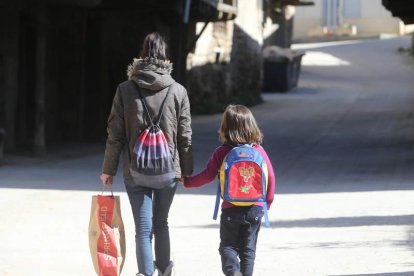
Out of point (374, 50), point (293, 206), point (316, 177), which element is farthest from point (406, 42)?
point (293, 206)

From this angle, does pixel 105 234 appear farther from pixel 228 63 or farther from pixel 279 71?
pixel 279 71

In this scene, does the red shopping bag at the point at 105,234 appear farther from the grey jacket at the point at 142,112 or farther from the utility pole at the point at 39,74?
the utility pole at the point at 39,74

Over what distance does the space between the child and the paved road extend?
4.13 ft

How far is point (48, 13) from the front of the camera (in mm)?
19484

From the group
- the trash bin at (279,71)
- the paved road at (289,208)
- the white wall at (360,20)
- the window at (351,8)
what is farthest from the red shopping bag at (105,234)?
the window at (351,8)

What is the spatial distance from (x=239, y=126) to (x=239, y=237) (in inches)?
27.3

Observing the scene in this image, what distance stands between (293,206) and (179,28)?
1355 cm

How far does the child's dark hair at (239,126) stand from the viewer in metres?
5.79

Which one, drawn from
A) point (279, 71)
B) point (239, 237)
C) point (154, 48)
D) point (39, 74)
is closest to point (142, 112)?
point (154, 48)

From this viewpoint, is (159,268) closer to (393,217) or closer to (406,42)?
(393,217)

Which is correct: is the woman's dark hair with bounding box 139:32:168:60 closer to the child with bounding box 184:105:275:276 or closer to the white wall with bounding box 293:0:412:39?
the child with bounding box 184:105:275:276

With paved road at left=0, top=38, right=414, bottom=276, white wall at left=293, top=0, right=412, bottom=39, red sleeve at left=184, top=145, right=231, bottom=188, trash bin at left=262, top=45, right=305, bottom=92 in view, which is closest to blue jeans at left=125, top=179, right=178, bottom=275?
red sleeve at left=184, top=145, right=231, bottom=188

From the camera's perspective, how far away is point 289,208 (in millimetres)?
10602

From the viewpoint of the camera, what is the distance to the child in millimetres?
5809
